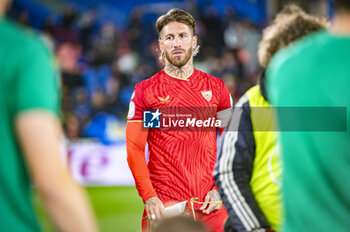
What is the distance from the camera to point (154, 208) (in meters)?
2.98

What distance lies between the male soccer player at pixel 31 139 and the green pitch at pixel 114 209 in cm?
498

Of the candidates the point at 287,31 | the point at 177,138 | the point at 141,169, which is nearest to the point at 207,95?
the point at 177,138

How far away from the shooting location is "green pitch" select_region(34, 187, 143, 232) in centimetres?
697

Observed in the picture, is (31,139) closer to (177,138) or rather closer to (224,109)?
(177,138)

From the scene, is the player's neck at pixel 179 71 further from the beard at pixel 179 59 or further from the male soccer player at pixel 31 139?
the male soccer player at pixel 31 139

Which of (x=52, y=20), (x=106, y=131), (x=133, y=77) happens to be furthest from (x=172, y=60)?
(x=52, y=20)

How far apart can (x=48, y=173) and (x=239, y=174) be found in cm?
102

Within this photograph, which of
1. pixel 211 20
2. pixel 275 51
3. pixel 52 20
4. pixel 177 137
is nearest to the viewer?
pixel 275 51

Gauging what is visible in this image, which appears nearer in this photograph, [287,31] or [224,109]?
[287,31]

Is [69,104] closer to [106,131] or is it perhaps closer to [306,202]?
[106,131]

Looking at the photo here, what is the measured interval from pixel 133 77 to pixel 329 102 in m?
11.7

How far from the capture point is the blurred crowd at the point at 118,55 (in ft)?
40.1

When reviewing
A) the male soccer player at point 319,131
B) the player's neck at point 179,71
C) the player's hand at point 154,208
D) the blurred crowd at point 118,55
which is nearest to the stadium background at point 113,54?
the blurred crowd at point 118,55

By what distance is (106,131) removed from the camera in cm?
1098
